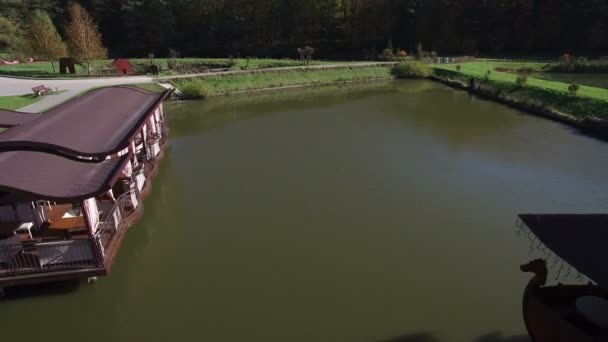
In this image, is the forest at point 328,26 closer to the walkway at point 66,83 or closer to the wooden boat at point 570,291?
the walkway at point 66,83

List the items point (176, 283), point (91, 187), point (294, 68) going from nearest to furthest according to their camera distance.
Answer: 1. point (91, 187)
2. point (176, 283)
3. point (294, 68)

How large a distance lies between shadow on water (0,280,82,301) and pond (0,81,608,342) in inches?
2.8

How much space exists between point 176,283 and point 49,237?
114 inches

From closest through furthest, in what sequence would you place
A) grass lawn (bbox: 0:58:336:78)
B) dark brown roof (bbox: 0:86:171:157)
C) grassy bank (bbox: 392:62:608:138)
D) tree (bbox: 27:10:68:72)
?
dark brown roof (bbox: 0:86:171:157) → grassy bank (bbox: 392:62:608:138) → tree (bbox: 27:10:68:72) → grass lawn (bbox: 0:58:336:78)

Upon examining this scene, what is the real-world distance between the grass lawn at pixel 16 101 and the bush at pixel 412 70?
3111cm

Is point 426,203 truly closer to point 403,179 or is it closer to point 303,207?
point 403,179

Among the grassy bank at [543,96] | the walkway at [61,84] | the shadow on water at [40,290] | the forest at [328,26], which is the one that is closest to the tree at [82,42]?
the walkway at [61,84]

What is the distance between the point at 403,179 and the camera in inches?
536

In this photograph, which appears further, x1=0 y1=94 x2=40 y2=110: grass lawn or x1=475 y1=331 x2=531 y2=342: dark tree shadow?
x1=0 y1=94 x2=40 y2=110: grass lawn

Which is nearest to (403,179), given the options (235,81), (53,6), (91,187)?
(91,187)

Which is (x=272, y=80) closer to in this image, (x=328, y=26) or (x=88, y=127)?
(x=88, y=127)

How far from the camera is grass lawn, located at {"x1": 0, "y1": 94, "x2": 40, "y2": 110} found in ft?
79.1

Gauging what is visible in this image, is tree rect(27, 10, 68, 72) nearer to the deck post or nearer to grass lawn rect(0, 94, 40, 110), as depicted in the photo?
grass lawn rect(0, 94, 40, 110)

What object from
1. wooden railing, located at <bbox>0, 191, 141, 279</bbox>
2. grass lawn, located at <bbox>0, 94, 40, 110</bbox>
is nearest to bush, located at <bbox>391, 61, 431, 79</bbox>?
grass lawn, located at <bbox>0, 94, 40, 110</bbox>
